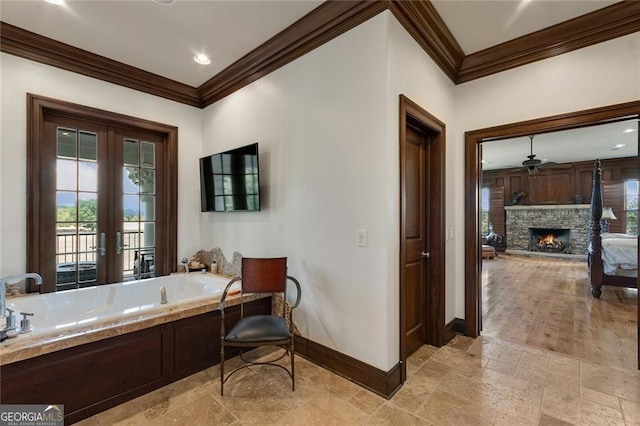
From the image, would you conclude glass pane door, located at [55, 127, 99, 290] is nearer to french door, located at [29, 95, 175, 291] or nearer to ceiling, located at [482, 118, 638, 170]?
french door, located at [29, 95, 175, 291]

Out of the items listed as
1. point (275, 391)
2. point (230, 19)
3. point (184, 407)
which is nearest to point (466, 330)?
point (275, 391)

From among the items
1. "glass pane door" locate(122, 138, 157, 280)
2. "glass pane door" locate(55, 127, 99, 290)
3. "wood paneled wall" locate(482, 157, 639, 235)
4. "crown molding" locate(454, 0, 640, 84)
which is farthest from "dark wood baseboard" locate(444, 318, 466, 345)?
"wood paneled wall" locate(482, 157, 639, 235)

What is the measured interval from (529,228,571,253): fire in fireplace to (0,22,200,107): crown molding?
992 cm

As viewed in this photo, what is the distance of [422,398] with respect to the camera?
2035mm

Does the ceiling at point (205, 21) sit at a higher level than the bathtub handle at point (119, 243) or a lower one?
higher

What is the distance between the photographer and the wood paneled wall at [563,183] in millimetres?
7574

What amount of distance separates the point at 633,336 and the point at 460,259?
1.92m

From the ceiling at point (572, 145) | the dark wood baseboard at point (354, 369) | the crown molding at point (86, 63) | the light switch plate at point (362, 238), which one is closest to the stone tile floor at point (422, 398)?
the dark wood baseboard at point (354, 369)

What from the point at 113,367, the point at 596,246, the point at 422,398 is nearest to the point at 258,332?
the point at 113,367

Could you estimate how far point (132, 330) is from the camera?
205cm

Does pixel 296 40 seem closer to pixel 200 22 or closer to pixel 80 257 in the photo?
pixel 200 22

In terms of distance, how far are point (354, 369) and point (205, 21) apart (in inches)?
123

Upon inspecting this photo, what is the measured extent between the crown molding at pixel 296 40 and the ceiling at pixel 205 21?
6cm

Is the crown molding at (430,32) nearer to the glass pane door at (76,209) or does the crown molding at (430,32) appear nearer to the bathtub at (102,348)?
the bathtub at (102,348)
